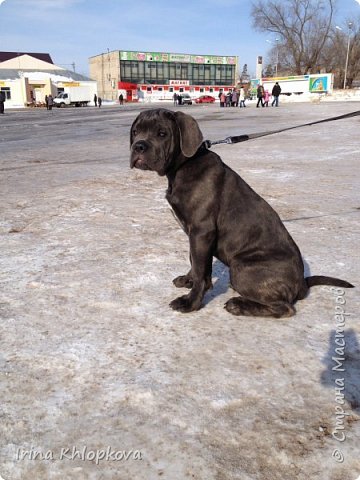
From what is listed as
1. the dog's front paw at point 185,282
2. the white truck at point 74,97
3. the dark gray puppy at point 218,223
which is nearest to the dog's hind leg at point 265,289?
the dark gray puppy at point 218,223

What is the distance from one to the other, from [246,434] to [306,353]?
772 mm

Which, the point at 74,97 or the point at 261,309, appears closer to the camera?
the point at 261,309

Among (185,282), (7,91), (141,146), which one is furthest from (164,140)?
(7,91)

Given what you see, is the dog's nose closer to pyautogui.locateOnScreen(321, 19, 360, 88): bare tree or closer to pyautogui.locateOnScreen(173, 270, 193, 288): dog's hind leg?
pyautogui.locateOnScreen(173, 270, 193, 288): dog's hind leg

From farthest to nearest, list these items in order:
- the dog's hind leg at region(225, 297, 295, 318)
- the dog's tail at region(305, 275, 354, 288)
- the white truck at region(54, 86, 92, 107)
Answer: the white truck at region(54, 86, 92, 107) → the dog's tail at region(305, 275, 354, 288) → the dog's hind leg at region(225, 297, 295, 318)

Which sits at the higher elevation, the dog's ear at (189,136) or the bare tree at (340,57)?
the bare tree at (340,57)

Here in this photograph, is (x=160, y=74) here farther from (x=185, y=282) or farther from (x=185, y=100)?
(x=185, y=282)

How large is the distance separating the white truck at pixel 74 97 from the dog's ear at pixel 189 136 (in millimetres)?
57033

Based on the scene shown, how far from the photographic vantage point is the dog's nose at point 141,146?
9.09 feet

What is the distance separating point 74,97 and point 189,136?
195 feet

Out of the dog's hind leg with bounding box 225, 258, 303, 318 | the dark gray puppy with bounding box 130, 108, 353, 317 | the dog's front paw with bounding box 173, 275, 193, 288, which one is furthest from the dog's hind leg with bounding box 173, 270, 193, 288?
the dog's hind leg with bounding box 225, 258, 303, 318

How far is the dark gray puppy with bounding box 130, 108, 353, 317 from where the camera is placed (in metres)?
2.77

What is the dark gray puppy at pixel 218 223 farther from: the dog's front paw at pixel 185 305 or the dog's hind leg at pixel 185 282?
the dog's hind leg at pixel 185 282

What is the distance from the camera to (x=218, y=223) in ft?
9.36
